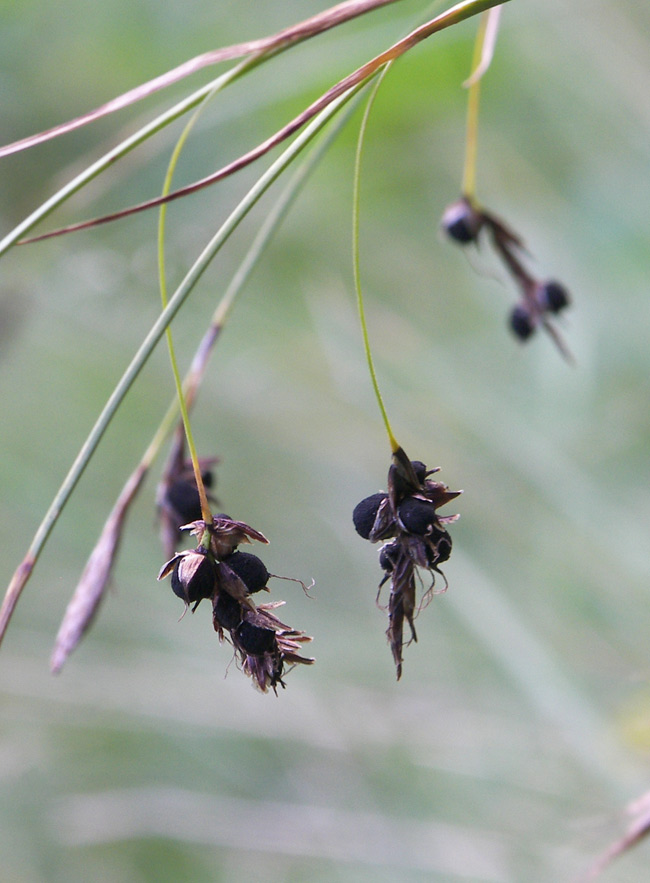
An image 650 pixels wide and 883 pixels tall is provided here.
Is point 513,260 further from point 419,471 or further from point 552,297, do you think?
point 419,471

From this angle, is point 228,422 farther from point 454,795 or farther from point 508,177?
point 454,795

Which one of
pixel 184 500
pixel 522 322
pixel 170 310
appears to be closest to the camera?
pixel 170 310

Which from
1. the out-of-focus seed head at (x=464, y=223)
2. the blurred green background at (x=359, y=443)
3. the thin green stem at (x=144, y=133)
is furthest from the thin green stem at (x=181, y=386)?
the blurred green background at (x=359, y=443)

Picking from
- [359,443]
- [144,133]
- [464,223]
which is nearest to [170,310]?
[144,133]

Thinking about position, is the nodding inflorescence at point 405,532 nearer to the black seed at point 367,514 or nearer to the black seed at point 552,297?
the black seed at point 367,514

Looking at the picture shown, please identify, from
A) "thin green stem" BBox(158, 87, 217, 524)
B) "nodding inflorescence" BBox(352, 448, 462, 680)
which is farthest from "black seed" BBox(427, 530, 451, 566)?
"thin green stem" BBox(158, 87, 217, 524)

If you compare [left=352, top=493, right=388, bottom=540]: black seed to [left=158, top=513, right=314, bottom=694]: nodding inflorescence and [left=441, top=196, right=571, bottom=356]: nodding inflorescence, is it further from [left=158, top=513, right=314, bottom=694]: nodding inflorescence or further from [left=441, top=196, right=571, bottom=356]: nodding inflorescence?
[left=441, top=196, right=571, bottom=356]: nodding inflorescence

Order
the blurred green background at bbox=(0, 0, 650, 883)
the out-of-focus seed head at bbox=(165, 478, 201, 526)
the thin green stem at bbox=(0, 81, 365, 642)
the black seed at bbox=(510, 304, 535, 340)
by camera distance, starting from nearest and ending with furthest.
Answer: the thin green stem at bbox=(0, 81, 365, 642) < the out-of-focus seed head at bbox=(165, 478, 201, 526) < the black seed at bbox=(510, 304, 535, 340) < the blurred green background at bbox=(0, 0, 650, 883)
